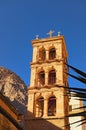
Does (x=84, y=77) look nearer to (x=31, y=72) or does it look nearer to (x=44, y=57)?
(x=31, y=72)

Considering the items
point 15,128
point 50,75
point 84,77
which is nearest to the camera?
point 84,77

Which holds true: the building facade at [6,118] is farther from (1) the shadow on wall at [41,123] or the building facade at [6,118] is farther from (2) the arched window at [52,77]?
(2) the arched window at [52,77]

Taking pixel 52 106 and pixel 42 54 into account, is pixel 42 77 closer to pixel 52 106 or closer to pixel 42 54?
pixel 42 54

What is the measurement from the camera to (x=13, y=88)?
60.1 meters

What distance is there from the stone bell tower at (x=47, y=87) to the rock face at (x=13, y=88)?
26.7m

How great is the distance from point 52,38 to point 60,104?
790 centimetres

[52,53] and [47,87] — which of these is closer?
[47,87]

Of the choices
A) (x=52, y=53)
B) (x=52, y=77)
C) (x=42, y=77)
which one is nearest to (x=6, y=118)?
(x=52, y=77)

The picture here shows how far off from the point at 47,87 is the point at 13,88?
3725cm

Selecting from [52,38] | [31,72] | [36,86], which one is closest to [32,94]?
[36,86]

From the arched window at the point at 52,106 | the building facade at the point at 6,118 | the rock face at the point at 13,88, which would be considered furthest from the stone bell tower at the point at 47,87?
the rock face at the point at 13,88

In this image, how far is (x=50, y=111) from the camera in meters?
23.5

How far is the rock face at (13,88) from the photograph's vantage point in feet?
182

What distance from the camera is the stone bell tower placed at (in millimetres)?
21438
